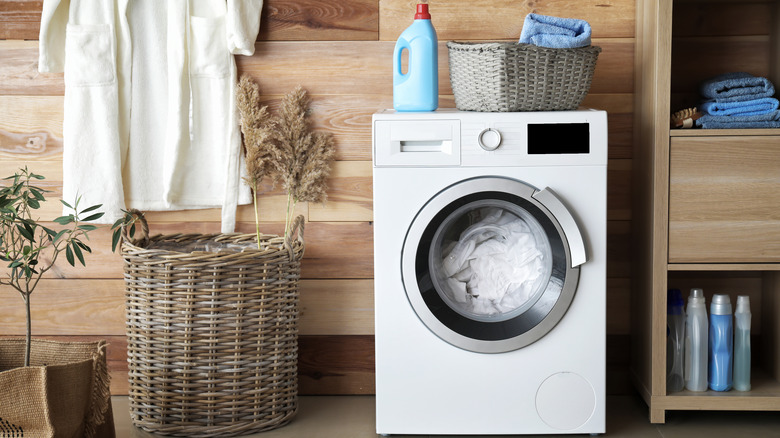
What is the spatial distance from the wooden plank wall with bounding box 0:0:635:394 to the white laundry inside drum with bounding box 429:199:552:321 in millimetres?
433

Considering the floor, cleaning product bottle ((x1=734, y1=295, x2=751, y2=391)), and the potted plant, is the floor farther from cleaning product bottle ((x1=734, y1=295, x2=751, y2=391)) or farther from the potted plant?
the potted plant

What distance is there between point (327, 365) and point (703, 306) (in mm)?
1117

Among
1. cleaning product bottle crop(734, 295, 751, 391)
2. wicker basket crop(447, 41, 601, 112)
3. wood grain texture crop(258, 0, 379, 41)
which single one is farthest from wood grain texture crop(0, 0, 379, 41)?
cleaning product bottle crop(734, 295, 751, 391)

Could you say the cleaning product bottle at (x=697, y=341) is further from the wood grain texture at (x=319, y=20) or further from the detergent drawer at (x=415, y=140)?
the wood grain texture at (x=319, y=20)

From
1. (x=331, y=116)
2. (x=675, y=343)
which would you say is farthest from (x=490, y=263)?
(x=331, y=116)

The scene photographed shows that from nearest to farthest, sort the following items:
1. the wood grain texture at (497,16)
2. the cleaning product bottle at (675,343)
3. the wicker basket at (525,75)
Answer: the wicker basket at (525,75) → the cleaning product bottle at (675,343) → the wood grain texture at (497,16)

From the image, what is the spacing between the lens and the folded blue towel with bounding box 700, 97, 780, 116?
194cm

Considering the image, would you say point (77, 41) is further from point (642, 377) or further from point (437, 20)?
point (642, 377)

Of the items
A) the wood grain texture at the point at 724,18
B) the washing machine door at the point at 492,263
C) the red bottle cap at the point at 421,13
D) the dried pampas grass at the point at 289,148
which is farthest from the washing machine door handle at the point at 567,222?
the wood grain texture at the point at 724,18

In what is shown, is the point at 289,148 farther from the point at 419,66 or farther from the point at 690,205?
the point at 690,205

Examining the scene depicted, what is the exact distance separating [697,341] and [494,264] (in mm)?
614

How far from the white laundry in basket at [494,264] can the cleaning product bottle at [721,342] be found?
0.52 m

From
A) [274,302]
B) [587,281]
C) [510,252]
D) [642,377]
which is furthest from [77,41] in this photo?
[642,377]

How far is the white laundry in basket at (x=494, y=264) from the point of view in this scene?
191 cm
